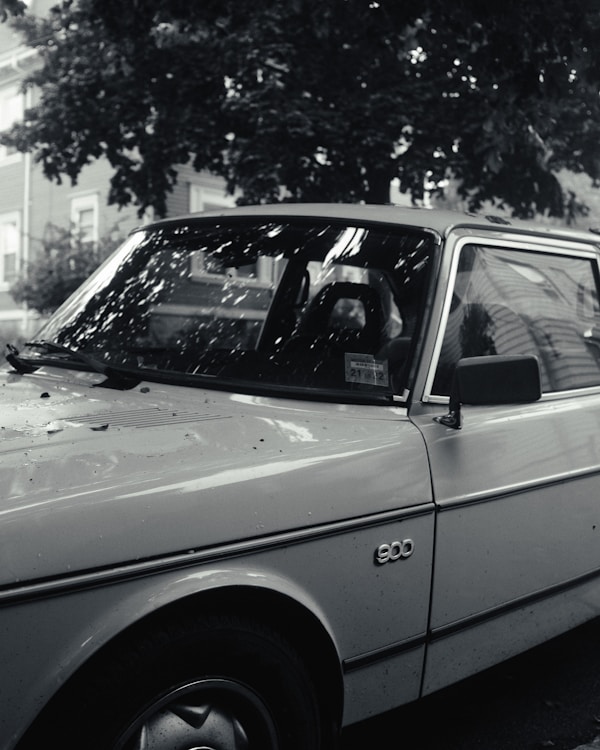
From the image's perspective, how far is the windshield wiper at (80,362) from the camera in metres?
3.02

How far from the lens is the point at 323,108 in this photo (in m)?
12.8

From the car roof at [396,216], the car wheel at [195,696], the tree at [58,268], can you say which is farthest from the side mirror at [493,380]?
the tree at [58,268]

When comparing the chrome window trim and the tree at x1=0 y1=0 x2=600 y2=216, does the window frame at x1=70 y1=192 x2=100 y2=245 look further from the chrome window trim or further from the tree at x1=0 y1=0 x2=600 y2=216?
the chrome window trim

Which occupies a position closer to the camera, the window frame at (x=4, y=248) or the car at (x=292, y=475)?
the car at (x=292, y=475)

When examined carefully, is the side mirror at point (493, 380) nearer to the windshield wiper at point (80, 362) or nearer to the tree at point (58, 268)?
the windshield wiper at point (80, 362)

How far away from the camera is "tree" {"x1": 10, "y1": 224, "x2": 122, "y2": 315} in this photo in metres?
18.1

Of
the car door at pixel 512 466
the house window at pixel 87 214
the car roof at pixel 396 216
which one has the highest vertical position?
the house window at pixel 87 214

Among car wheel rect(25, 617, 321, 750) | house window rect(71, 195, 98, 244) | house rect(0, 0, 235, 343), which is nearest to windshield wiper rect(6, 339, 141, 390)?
car wheel rect(25, 617, 321, 750)

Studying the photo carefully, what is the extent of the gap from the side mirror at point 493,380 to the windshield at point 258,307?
23 centimetres

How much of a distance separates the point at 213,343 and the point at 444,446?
0.91 meters

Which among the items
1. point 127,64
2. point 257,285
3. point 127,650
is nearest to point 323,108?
point 127,64

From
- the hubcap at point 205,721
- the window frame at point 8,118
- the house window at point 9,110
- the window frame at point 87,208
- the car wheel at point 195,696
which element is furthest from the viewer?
the house window at point 9,110

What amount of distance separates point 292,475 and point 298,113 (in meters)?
10.4

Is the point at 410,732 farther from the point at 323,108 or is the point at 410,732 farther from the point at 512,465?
the point at 323,108
